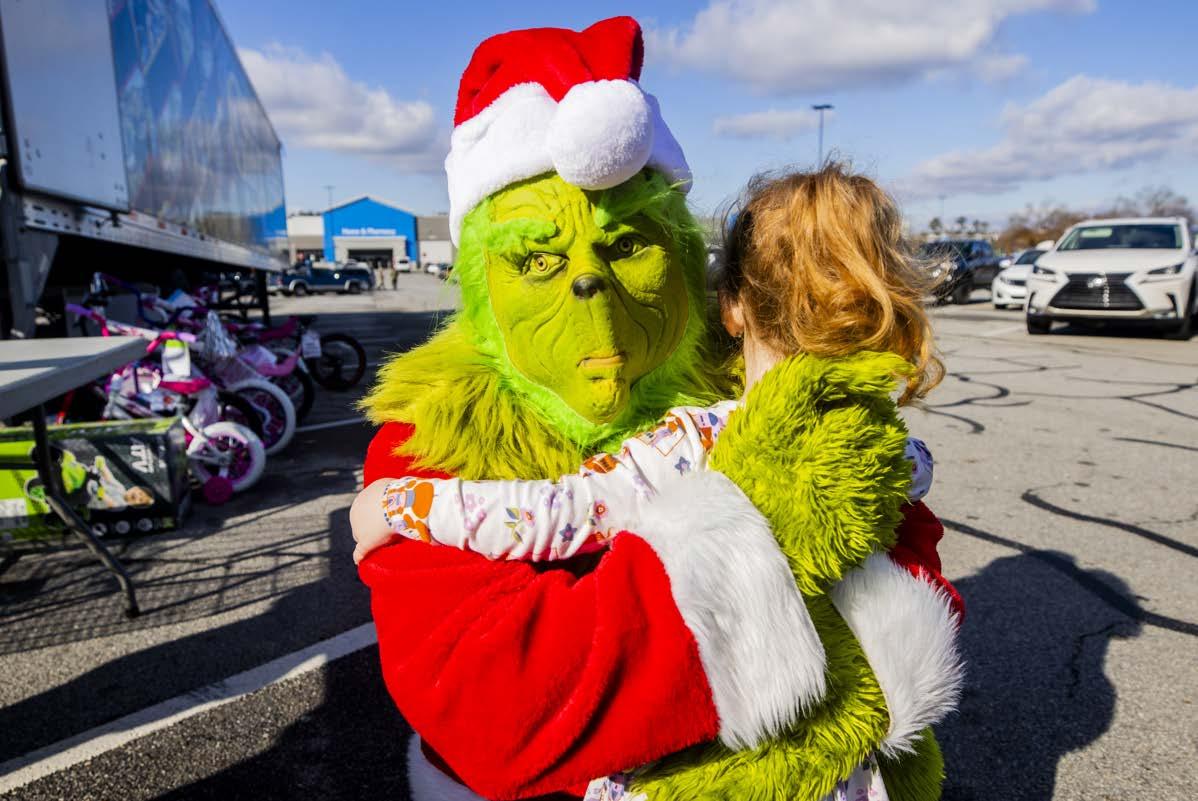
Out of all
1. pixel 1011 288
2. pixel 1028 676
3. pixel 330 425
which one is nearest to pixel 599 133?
pixel 1028 676

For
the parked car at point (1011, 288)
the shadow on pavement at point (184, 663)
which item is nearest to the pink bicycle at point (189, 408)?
the shadow on pavement at point (184, 663)

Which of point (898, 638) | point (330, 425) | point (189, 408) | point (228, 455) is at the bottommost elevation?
point (330, 425)

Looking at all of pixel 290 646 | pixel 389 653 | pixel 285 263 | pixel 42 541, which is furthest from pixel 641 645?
pixel 285 263

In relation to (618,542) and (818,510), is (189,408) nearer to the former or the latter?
(618,542)

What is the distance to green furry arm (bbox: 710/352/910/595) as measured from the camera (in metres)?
0.90

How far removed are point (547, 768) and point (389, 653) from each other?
0.82ft

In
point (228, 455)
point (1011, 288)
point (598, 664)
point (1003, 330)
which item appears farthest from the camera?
point (1011, 288)

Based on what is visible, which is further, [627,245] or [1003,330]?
[1003,330]

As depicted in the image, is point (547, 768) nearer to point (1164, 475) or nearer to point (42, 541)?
point (42, 541)

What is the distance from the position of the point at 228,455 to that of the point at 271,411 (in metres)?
1.04

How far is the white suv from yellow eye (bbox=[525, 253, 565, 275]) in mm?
12341

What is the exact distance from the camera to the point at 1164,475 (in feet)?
15.9

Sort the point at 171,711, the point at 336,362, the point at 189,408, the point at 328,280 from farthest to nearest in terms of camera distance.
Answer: the point at 328,280 → the point at 336,362 → the point at 189,408 → the point at 171,711

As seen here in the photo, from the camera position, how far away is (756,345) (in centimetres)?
113
